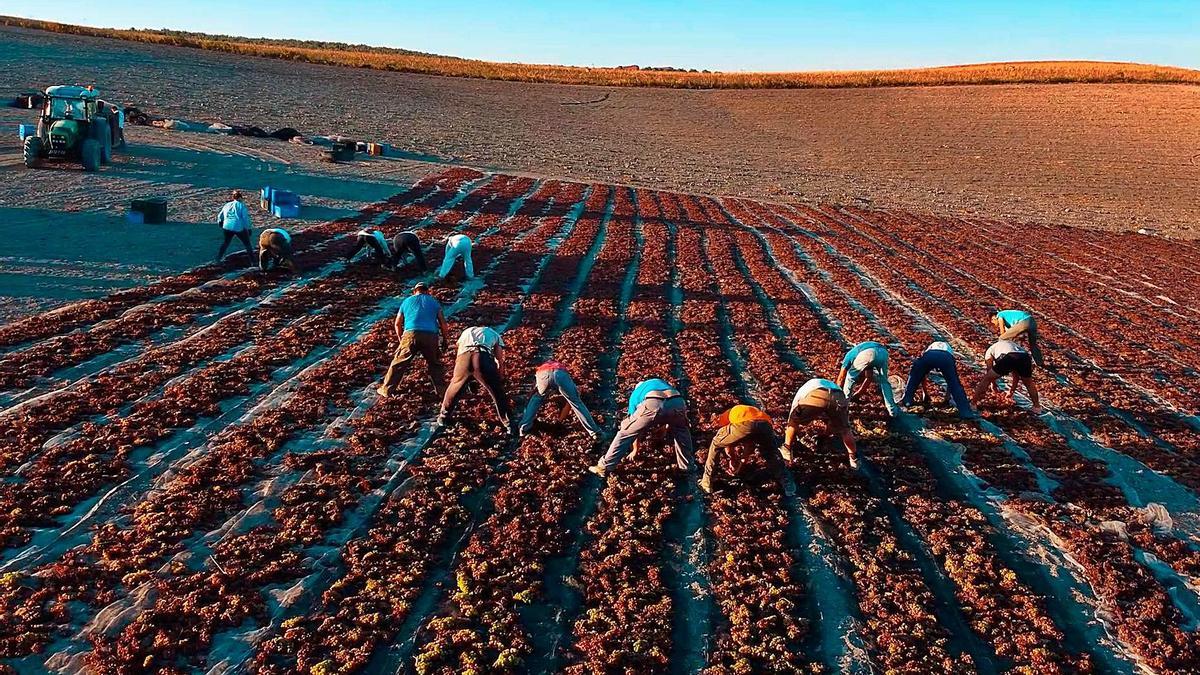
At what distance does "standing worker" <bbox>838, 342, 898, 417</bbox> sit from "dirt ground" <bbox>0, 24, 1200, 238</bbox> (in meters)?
23.4

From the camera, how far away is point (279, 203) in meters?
19.1

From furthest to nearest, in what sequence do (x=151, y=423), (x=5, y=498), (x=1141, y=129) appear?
(x=1141, y=129) < (x=151, y=423) < (x=5, y=498)

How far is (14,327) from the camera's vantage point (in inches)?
396

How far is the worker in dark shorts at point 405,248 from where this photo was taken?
1486 centimetres

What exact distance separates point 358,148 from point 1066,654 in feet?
108

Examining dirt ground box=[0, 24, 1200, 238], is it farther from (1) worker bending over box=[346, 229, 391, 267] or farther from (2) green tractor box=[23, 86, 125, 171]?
(1) worker bending over box=[346, 229, 391, 267]

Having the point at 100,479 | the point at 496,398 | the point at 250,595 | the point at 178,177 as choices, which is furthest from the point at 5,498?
the point at 178,177

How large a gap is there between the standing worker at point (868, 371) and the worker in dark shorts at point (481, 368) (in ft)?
13.7

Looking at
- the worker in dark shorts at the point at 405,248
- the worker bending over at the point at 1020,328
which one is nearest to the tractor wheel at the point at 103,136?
the worker in dark shorts at the point at 405,248

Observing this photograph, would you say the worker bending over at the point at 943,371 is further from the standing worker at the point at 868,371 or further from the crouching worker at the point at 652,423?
the crouching worker at the point at 652,423

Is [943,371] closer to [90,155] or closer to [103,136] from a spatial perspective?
[90,155]

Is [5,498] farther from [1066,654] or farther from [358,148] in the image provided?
[358,148]

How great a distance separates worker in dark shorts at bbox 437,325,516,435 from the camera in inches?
314

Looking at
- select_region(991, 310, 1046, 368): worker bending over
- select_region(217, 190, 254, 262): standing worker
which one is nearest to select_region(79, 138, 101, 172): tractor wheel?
select_region(217, 190, 254, 262): standing worker
